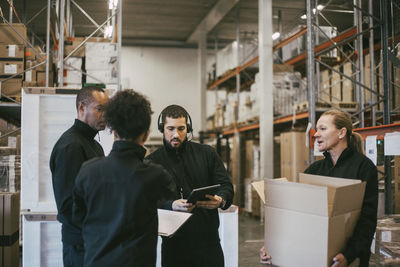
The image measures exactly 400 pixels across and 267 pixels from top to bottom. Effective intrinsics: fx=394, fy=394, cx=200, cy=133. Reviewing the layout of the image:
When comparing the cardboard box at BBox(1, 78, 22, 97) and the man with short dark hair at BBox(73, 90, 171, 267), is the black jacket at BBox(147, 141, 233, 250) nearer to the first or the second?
the man with short dark hair at BBox(73, 90, 171, 267)

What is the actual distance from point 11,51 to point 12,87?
59 centimetres

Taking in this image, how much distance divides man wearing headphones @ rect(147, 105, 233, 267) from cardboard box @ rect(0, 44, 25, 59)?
4.59 m

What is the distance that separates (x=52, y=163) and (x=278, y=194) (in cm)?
137

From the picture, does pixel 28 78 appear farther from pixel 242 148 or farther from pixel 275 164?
pixel 242 148

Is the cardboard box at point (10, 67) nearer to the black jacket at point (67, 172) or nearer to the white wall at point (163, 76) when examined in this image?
the black jacket at point (67, 172)

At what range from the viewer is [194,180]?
9.04 feet

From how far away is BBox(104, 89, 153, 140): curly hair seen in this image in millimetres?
1908

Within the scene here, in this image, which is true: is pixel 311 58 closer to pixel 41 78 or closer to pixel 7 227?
pixel 41 78

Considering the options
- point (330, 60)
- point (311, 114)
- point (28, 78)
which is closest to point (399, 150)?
point (311, 114)

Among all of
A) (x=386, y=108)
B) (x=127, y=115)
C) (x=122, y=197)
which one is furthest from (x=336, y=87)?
(x=122, y=197)

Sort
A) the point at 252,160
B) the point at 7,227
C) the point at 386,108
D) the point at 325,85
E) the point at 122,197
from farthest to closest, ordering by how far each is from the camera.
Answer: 1. the point at 252,160
2. the point at 325,85
3. the point at 386,108
4. the point at 7,227
5. the point at 122,197

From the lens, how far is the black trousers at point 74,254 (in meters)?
2.35

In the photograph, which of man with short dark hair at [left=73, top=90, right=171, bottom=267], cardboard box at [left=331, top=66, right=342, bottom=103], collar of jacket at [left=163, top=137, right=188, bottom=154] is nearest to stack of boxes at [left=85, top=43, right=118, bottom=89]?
collar of jacket at [left=163, top=137, right=188, bottom=154]

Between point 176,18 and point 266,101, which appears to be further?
point 176,18
